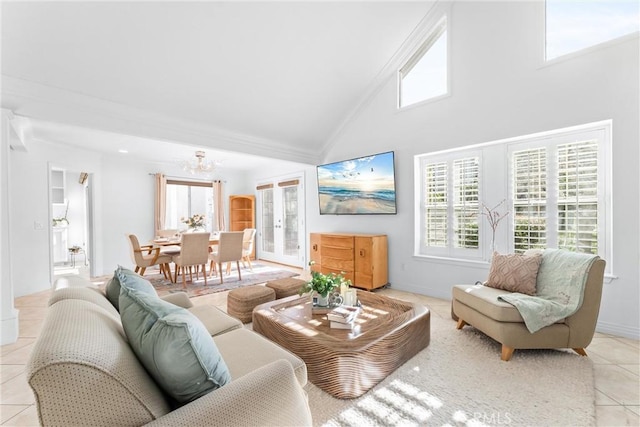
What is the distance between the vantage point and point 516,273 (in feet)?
8.41

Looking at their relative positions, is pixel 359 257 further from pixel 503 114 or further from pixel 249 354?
pixel 249 354

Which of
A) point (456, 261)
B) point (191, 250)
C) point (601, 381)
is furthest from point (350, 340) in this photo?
point (191, 250)

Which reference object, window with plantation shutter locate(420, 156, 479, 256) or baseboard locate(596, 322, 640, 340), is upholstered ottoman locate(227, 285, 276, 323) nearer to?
window with plantation shutter locate(420, 156, 479, 256)

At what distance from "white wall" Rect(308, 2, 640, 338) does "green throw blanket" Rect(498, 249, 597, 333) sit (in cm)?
82

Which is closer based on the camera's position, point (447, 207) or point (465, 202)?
point (465, 202)

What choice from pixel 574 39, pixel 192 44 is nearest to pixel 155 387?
pixel 192 44

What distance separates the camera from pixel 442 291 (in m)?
3.85

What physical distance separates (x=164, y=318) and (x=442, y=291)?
3.72 metres

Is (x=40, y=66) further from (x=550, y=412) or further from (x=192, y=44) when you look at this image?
(x=550, y=412)

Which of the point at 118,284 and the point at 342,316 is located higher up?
the point at 118,284

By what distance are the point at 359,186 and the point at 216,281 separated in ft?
9.97

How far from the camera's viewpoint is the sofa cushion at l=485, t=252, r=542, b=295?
249cm

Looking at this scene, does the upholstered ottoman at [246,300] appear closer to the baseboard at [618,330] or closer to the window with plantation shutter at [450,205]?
the window with plantation shutter at [450,205]

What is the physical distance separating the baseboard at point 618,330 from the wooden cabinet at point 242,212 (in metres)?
6.62
